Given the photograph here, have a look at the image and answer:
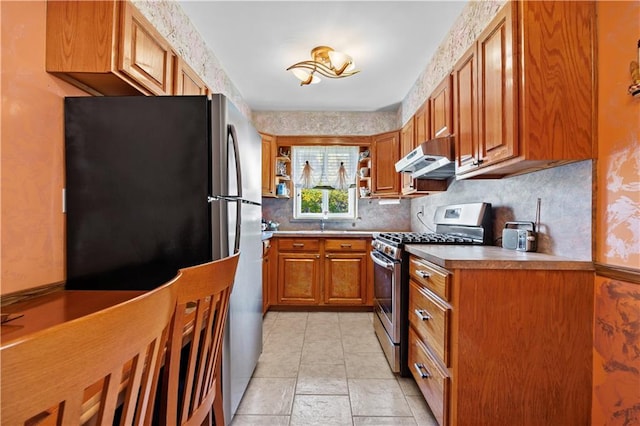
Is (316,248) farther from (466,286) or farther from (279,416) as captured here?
(466,286)

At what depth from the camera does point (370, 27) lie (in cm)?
226

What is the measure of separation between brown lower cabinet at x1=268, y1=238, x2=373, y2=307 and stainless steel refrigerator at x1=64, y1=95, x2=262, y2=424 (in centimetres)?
219

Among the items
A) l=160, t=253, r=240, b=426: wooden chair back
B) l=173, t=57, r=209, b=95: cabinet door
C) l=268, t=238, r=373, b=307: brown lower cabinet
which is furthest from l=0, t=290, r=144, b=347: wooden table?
l=268, t=238, r=373, b=307: brown lower cabinet

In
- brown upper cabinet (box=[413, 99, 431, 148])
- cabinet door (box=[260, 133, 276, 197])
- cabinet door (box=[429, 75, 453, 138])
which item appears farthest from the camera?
cabinet door (box=[260, 133, 276, 197])

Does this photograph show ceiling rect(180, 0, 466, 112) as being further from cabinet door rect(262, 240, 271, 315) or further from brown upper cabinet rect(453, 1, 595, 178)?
cabinet door rect(262, 240, 271, 315)

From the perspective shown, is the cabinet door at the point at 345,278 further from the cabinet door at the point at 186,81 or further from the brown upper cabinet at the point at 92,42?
the brown upper cabinet at the point at 92,42

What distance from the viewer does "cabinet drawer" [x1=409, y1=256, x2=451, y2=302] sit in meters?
1.39

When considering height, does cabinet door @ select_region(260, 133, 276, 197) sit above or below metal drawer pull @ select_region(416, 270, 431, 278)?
above

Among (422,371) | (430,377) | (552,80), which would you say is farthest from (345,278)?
(552,80)

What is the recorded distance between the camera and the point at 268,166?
374cm

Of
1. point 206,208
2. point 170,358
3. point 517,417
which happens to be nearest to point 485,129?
point 517,417

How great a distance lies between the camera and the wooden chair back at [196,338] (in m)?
0.72

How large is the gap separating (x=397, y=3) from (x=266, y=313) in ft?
10.4

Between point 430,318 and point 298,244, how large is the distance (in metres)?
2.11
